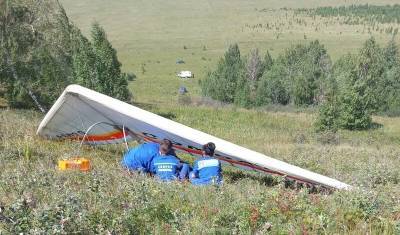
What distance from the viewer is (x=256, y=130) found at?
41500mm

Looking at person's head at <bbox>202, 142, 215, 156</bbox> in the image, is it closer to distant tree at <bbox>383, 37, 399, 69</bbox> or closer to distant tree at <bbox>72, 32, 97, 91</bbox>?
distant tree at <bbox>72, 32, 97, 91</bbox>

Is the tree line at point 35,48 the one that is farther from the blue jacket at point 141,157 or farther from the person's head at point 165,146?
the person's head at point 165,146

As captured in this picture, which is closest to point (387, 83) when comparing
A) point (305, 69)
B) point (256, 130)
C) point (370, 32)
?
point (305, 69)

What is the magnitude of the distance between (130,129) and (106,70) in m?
35.6

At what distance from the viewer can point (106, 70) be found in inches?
1768

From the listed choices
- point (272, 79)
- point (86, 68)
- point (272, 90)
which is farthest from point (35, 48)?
point (272, 79)

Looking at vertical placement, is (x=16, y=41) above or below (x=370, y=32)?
above

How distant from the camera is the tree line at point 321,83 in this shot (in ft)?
168

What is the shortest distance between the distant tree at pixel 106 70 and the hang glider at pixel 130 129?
33227mm

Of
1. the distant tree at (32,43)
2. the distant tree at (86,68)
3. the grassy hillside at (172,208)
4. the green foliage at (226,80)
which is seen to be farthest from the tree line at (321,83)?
the grassy hillside at (172,208)

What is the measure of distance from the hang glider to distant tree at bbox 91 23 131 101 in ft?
109

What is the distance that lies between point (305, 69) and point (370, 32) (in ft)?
369

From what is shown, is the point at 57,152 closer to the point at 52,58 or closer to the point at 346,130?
the point at 52,58

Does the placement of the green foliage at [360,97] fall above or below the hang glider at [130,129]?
below
